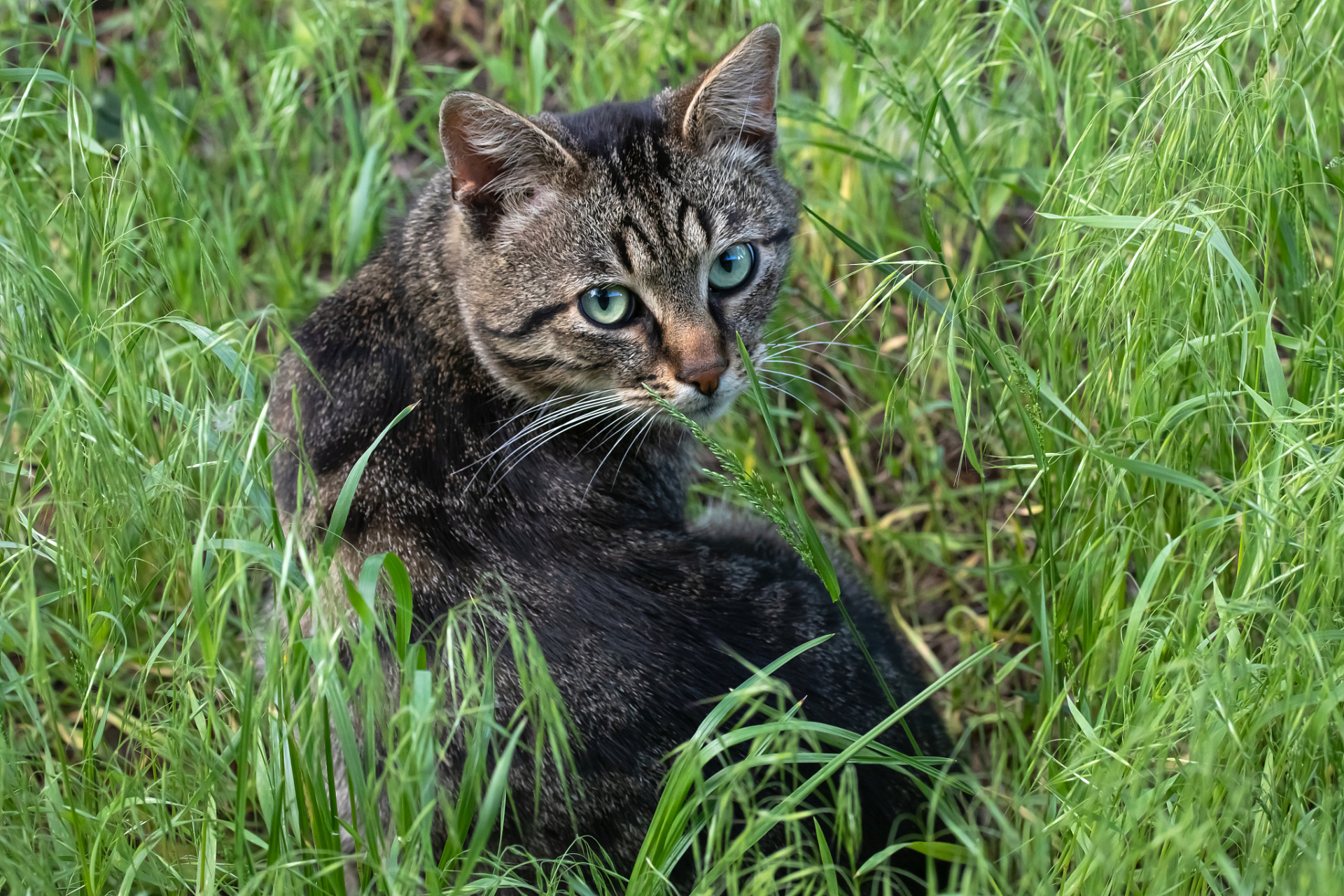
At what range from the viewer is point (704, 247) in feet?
8.21

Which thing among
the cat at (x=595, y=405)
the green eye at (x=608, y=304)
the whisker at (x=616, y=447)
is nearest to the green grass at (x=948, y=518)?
the cat at (x=595, y=405)

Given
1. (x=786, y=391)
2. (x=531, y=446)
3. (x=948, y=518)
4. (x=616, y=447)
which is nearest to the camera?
(x=531, y=446)

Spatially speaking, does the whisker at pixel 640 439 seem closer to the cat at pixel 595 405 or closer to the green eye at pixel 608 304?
the cat at pixel 595 405

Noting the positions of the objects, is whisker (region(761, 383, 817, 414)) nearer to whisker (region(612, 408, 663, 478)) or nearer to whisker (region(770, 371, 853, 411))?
whisker (region(770, 371, 853, 411))

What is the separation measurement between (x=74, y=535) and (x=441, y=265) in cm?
106

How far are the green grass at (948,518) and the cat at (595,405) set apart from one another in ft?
0.50

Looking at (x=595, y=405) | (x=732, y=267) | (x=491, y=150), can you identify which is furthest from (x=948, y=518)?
(x=491, y=150)

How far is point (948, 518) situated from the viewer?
3.40 metres

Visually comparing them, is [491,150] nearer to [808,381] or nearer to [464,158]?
[464,158]

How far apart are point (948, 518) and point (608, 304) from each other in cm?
149

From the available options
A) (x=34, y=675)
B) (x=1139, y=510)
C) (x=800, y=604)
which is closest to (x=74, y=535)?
(x=34, y=675)

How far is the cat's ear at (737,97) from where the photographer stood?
2496 millimetres

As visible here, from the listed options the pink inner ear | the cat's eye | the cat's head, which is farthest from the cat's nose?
the pink inner ear

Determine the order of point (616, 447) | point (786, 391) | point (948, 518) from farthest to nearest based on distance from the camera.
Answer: point (948, 518), point (786, 391), point (616, 447)
